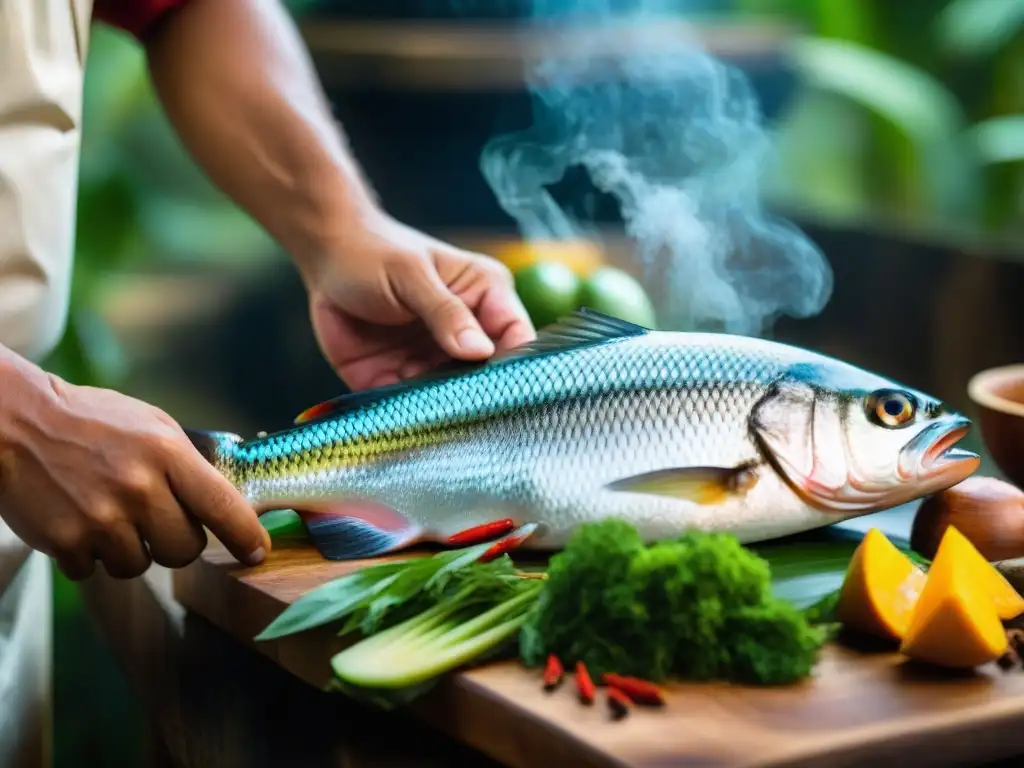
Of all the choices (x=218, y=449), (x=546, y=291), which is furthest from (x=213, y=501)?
(x=546, y=291)

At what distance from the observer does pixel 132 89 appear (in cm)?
265

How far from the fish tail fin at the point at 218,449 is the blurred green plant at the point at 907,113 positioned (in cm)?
183

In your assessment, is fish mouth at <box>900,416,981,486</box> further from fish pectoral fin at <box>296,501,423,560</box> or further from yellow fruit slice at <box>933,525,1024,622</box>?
fish pectoral fin at <box>296,501,423,560</box>

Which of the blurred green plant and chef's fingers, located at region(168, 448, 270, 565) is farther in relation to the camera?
the blurred green plant

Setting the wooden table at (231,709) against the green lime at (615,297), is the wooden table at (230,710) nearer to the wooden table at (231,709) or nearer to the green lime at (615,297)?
the wooden table at (231,709)

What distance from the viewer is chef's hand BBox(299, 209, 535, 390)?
1.39 metres

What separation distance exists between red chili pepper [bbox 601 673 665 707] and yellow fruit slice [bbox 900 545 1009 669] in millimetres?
199

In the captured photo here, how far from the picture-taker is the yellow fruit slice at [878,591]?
952 millimetres

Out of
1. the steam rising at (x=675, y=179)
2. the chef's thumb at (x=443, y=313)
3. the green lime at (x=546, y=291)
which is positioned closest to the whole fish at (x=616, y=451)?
the chef's thumb at (x=443, y=313)

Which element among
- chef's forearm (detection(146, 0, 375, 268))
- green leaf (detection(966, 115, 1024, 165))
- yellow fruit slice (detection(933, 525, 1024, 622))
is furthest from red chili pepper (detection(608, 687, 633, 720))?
green leaf (detection(966, 115, 1024, 165))

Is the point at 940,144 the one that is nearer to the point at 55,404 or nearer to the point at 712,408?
the point at 712,408

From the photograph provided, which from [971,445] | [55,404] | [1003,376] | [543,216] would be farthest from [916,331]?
[55,404]

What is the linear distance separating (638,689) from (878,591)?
9.1 inches

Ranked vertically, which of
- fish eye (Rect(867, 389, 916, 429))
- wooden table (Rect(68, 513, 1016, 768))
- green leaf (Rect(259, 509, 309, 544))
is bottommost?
wooden table (Rect(68, 513, 1016, 768))
